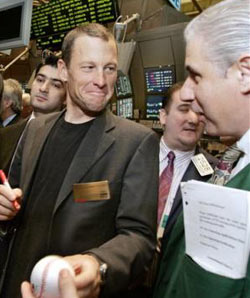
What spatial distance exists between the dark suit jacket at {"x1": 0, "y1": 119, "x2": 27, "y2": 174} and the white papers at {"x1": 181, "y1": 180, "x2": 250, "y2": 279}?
55.2 inches

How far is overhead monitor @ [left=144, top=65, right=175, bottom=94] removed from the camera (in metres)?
3.22

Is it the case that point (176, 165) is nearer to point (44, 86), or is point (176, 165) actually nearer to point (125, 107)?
point (44, 86)

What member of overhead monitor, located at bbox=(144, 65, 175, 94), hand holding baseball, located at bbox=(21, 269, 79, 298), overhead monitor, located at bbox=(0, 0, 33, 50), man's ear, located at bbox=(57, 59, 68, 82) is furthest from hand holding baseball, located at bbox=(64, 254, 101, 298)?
overhead monitor, located at bbox=(144, 65, 175, 94)

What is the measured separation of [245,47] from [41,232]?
99cm

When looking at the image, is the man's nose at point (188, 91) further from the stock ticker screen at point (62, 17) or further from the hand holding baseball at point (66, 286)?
the stock ticker screen at point (62, 17)

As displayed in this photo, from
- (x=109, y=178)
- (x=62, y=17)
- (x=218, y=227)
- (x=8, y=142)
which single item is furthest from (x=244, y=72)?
A: (x=62, y=17)

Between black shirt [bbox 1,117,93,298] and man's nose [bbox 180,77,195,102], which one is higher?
man's nose [bbox 180,77,195,102]

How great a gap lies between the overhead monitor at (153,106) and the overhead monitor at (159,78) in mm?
63

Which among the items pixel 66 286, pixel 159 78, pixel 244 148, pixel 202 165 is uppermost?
pixel 159 78

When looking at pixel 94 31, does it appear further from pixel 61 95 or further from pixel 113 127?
pixel 61 95

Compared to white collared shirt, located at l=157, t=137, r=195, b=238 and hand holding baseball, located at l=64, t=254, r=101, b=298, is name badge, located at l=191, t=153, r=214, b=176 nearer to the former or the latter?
white collared shirt, located at l=157, t=137, r=195, b=238

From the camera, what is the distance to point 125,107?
3.62m

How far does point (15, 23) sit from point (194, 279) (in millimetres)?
2515

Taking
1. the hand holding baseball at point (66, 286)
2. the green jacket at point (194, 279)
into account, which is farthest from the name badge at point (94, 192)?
the hand holding baseball at point (66, 286)
